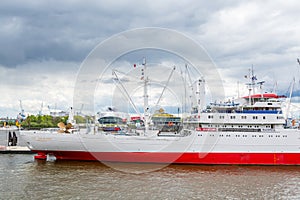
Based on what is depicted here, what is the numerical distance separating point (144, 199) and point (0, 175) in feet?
39.8

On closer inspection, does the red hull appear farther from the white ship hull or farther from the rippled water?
the rippled water

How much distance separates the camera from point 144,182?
809 inches

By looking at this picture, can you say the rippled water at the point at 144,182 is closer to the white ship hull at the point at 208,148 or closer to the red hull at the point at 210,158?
the red hull at the point at 210,158

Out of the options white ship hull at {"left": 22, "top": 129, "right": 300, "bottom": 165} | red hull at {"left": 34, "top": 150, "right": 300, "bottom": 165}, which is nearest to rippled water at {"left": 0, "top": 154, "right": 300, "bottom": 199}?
red hull at {"left": 34, "top": 150, "right": 300, "bottom": 165}

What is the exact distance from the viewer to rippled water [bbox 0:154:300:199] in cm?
1784

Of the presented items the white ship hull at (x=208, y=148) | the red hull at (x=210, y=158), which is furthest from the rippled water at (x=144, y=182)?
the white ship hull at (x=208, y=148)

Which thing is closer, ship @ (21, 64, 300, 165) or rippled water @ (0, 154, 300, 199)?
rippled water @ (0, 154, 300, 199)

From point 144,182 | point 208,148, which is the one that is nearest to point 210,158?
point 208,148

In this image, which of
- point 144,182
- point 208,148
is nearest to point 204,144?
point 208,148

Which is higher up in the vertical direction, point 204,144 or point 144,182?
point 204,144

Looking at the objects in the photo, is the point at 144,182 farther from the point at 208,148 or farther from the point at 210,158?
the point at 210,158

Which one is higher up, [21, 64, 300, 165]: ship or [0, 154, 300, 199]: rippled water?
[21, 64, 300, 165]: ship

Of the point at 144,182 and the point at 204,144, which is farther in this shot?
the point at 204,144

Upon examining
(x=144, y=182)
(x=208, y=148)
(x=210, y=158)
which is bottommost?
(x=144, y=182)
